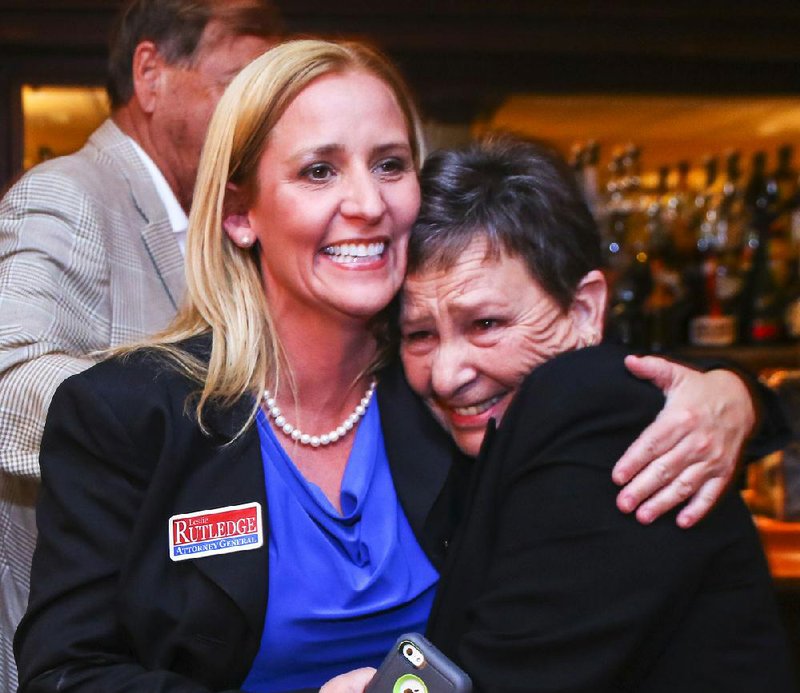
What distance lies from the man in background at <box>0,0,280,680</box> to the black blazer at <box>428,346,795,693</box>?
2.42 feet

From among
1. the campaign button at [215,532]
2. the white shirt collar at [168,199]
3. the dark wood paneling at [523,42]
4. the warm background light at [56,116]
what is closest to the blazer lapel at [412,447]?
the campaign button at [215,532]

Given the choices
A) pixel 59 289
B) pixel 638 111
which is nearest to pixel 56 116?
pixel 59 289

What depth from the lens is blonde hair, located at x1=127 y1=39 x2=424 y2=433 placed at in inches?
60.4

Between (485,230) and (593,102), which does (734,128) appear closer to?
(593,102)

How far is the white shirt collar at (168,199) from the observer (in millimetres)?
2229

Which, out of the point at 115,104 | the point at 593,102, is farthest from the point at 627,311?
the point at 115,104

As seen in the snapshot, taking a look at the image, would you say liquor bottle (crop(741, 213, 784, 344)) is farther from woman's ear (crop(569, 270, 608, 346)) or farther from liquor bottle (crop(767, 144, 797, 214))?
woman's ear (crop(569, 270, 608, 346))

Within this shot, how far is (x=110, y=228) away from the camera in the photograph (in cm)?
205

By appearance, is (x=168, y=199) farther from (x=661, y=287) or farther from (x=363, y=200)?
(x=661, y=287)

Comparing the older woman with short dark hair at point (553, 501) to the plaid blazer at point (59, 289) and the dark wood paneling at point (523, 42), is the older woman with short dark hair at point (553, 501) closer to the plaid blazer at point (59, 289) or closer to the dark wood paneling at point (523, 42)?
the plaid blazer at point (59, 289)

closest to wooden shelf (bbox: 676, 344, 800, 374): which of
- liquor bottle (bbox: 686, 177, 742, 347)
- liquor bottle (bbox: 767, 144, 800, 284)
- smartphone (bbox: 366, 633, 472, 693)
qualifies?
liquor bottle (bbox: 686, 177, 742, 347)

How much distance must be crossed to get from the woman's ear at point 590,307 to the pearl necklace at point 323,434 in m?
0.34

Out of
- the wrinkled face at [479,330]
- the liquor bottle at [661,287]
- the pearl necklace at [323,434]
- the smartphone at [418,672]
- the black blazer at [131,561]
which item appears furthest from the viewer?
the liquor bottle at [661,287]

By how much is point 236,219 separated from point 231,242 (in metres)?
0.04
